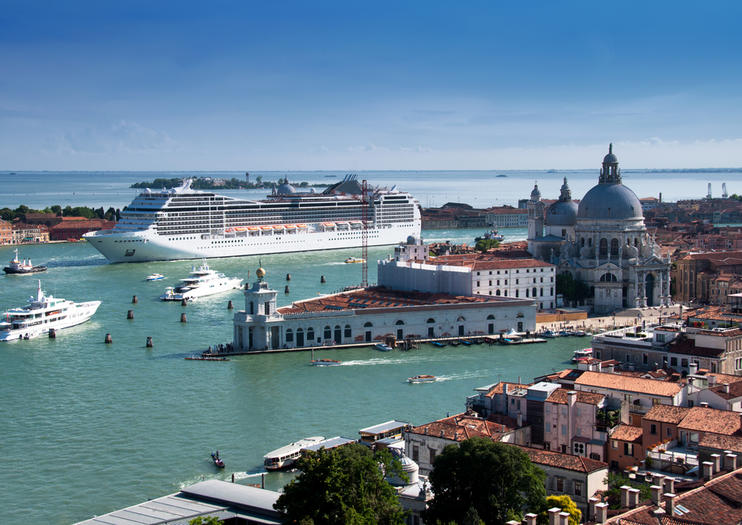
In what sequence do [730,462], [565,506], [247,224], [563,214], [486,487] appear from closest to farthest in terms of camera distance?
1. [565,506]
2. [486,487]
3. [730,462]
4. [563,214]
5. [247,224]

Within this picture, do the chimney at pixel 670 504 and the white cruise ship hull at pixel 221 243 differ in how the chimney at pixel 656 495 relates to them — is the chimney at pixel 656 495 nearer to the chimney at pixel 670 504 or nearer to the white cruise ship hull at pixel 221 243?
the chimney at pixel 670 504

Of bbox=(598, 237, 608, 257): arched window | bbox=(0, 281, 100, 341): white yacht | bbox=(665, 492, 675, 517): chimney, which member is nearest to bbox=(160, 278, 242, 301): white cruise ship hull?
bbox=(0, 281, 100, 341): white yacht

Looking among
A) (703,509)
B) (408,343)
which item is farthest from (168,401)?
(703,509)

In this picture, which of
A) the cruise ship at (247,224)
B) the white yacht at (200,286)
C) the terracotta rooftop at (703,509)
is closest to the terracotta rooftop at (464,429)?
the terracotta rooftop at (703,509)

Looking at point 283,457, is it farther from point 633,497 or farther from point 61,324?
point 61,324

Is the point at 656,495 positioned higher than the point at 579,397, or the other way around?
the point at 579,397

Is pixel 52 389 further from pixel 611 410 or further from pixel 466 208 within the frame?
pixel 466 208

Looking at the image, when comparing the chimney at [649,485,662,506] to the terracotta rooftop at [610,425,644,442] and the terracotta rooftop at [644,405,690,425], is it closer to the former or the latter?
the terracotta rooftop at [610,425,644,442]

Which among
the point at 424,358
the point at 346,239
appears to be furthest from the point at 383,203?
the point at 424,358
